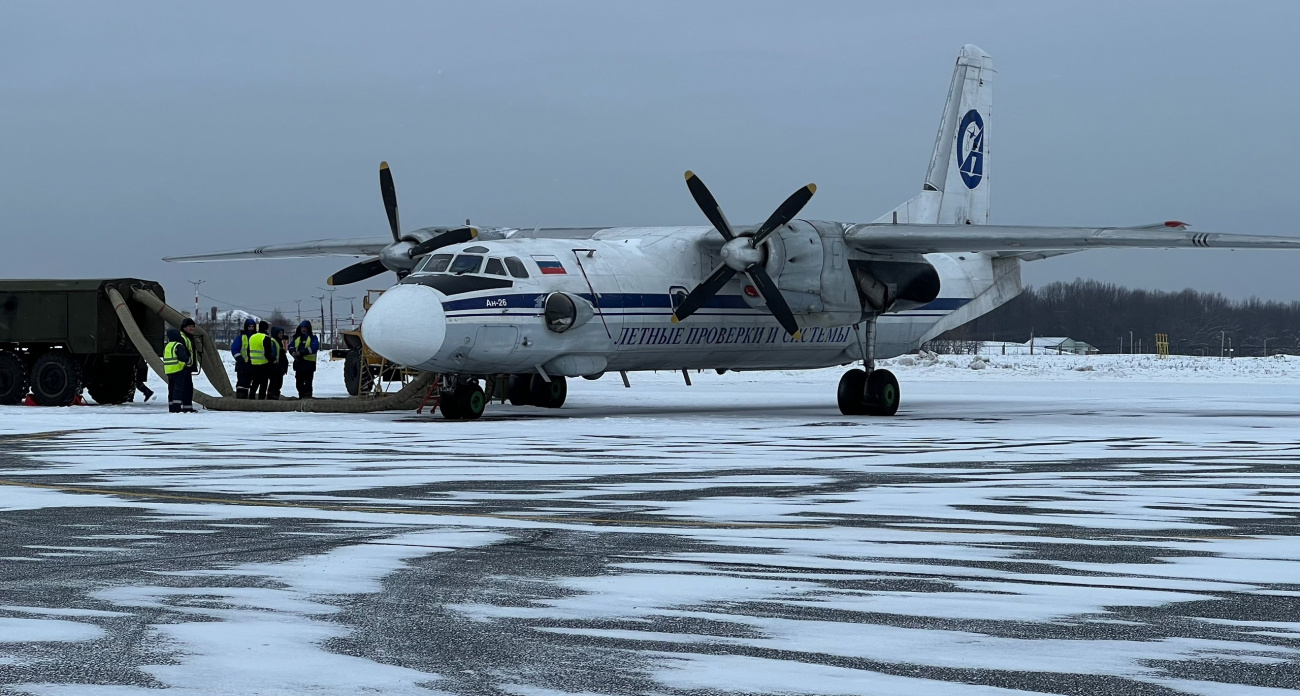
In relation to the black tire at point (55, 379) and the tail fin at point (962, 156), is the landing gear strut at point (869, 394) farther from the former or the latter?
the black tire at point (55, 379)

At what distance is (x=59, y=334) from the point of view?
1101 inches

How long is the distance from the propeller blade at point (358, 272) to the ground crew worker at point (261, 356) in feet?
5.59

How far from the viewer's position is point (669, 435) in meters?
18.8

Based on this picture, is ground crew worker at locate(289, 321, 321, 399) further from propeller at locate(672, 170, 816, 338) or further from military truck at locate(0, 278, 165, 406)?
propeller at locate(672, 170, 816, 338)

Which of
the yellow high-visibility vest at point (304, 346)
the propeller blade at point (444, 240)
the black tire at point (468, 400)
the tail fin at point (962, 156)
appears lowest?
the black tire at point (468, 400)

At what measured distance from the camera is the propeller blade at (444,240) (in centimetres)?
2598

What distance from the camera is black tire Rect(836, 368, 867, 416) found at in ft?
83.0

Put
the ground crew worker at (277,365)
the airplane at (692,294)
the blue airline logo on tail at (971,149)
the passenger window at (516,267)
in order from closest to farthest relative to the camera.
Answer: the airplane at (692,294)
the passenger window at (516,267)
the ground crew worker at (277,365)
the blue airline logo on tail at (971,149)

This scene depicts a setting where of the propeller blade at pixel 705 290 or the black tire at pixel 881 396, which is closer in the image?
the propeller blade at pixel 705 290

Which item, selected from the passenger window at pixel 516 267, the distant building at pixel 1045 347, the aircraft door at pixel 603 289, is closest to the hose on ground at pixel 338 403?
the passenger window at pixel 516 267

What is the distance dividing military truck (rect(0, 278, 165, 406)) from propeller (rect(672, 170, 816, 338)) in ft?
38.6

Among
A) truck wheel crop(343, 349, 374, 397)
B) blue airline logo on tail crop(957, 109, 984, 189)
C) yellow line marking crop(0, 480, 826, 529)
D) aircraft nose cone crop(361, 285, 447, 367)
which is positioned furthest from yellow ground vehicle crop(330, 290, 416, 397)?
yellow line marking crop(0, 480, 826, 529)

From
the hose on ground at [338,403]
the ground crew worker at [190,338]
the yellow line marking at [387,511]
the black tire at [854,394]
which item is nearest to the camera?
the yellow line marking at [387,511]

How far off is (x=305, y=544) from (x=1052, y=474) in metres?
7.32
